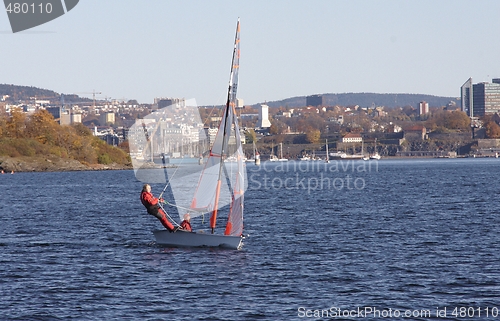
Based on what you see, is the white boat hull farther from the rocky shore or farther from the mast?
the rocky shore

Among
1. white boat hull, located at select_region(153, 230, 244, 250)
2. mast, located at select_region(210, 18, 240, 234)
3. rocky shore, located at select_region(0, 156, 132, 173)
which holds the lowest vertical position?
rocky shore, located at select_region(0, 156, 132, 173)

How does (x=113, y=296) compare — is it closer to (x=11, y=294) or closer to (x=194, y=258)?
(x=11, y=294)

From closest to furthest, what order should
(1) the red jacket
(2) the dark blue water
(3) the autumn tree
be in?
(2) the dark blue water → (1) the red jacket → (3) the autumn tree

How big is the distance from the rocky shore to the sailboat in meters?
112

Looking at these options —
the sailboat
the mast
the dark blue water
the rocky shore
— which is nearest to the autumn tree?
the rocky shore

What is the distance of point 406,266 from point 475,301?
17.5 ft

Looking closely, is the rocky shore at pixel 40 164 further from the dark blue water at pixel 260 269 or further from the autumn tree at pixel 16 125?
the dark blue water at pixel 260 269

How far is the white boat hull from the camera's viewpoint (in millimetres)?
29219

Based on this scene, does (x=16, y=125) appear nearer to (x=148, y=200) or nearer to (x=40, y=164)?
(x=40, y=164)

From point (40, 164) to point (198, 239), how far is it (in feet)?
384

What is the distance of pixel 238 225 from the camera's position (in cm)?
2994

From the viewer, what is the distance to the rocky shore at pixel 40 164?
13712 cm

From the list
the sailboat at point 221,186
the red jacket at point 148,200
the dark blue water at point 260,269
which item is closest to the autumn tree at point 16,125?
the dark blue water at point 260,269

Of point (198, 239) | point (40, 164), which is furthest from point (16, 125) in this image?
point (198, 239)
